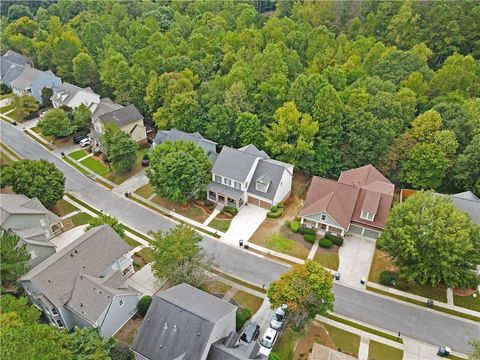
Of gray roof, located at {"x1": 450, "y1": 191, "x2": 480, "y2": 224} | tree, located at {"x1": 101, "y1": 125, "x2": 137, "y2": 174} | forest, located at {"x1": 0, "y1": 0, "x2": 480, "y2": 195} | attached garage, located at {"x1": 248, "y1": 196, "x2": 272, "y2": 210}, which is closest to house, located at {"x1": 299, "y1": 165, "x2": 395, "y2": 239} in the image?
attached garage, located at {"x1": 248, "y1": 196, "x2": 272, "y2": 210}

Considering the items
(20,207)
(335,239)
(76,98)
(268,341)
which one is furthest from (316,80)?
(76,98)

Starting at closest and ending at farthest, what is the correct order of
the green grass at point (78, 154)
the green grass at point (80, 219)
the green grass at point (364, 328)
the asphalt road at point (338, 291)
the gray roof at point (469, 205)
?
the green grass at point (364, 328), the asphalt road at point (338, 291), the gray roof at point (469, 205), the green grass at point (80, 219), the green grass at point (78, 154)

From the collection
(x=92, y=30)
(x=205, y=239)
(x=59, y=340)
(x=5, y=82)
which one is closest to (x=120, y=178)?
(x=205, y=239)

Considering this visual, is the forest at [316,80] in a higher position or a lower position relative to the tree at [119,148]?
higher

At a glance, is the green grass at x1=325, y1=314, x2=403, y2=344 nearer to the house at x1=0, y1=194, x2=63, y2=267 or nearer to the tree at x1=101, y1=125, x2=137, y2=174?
the house at x1=0, y1=194, x2=63, y2=267

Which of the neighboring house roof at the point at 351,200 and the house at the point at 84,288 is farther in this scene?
the neighboring house roof at the point at 351,200

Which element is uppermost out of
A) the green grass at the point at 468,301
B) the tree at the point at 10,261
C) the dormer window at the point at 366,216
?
the dormer window at the point at 366,216

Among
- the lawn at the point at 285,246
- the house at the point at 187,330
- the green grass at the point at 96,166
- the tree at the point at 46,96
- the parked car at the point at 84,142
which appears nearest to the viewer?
the house at the point at 187,330

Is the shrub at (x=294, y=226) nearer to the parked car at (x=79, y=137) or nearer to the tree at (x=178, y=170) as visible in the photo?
the tree at (x=178, y=170)

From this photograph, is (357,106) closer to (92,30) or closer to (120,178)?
(120,178)

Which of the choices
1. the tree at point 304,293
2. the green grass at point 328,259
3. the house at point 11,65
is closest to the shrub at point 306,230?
the green grass at point 328,259
